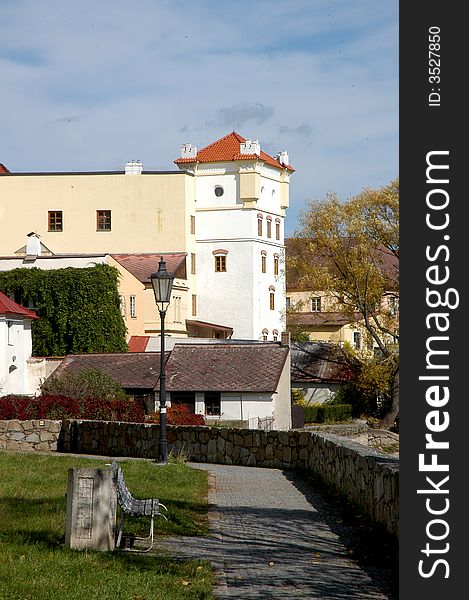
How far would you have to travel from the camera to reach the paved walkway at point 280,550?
10305 millimetres

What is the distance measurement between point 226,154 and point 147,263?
16.8 m

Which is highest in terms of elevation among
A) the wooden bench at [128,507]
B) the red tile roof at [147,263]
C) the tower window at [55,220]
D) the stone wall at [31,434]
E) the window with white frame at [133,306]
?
the tower window at [55,220]

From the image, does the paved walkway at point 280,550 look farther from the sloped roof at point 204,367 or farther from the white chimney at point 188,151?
the white chimney at point 188,151

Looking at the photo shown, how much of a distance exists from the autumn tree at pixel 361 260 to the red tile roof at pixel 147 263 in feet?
52.5

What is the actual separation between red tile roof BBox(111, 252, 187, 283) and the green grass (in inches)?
2207

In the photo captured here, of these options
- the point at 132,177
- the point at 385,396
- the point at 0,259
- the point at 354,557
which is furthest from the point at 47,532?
the point at 132,177

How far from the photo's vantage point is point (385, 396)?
6084 centimetres

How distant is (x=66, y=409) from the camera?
110 feet

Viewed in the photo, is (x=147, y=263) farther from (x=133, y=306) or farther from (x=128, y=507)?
(x=128, y=507)

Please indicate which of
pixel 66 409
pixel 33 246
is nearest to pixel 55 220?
pixel 33 246

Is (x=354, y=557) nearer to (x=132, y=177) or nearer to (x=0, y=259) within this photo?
(x=0, y=259)

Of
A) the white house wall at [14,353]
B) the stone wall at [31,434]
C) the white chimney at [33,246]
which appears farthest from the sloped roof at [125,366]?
the white chimney at [33,246]

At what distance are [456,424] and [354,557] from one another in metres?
5.74

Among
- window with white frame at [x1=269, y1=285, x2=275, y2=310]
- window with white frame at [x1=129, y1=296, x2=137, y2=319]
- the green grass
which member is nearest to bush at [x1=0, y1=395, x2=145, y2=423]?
the green grass
